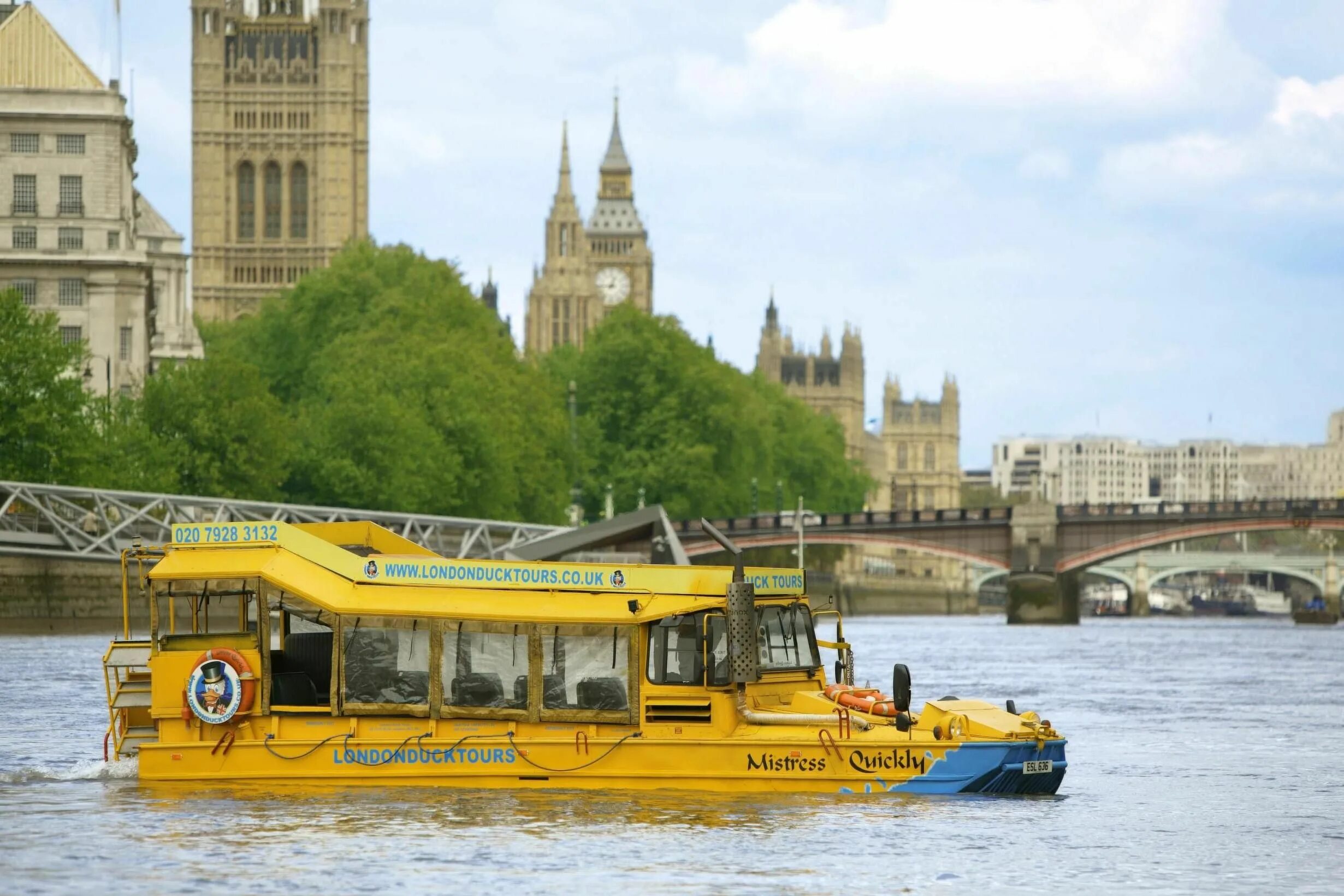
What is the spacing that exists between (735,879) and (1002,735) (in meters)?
5.63

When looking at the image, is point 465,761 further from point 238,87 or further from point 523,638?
point 238,87

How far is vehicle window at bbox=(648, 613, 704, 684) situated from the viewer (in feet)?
92.2

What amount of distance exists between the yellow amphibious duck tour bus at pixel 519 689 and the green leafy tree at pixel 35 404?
4838 centimetres

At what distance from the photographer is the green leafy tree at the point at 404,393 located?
94188mm

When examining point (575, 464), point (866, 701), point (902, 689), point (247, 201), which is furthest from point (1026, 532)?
point (902, 689)

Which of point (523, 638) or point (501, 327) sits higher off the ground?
point (501, 327)

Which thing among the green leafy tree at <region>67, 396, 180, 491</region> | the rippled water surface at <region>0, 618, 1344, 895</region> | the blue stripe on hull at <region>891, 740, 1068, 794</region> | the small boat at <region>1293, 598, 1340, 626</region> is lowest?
the small boat at <region>1293, 598, 1340, 626</region>

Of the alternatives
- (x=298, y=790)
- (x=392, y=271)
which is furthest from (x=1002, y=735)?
(x=392, y=271)

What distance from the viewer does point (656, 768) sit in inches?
1110

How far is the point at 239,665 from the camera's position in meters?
28.9

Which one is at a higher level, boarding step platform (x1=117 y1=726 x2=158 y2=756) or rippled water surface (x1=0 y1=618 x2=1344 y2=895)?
boarding step platform (x1=117 y1=726 x2=158 y2=756)

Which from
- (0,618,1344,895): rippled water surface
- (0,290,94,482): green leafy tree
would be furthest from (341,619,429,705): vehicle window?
(0,290,94,482): green leafy tree

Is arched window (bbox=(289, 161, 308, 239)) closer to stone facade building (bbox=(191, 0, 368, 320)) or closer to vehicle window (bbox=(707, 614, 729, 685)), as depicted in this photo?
stone facade building (bbox=(191, 0, 368, 320))

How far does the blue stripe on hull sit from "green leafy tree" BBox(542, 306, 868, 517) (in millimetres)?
90819
